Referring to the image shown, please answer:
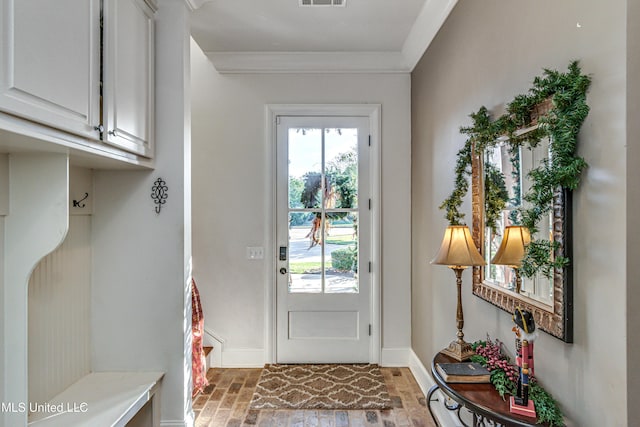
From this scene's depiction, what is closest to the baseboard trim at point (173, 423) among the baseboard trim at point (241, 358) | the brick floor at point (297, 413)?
the brick floor at point (297, 413)

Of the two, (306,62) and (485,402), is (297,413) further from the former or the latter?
(306,62)

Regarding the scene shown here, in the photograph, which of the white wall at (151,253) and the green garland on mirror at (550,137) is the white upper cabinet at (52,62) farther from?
the green garland on mirror at (550,137)

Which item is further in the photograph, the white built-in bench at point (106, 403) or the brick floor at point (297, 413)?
the brick floor at point (297, 413)

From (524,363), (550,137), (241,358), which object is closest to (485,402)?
(524,363)

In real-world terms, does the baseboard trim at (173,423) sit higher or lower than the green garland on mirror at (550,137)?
lower

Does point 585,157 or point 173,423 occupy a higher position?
point 585,157

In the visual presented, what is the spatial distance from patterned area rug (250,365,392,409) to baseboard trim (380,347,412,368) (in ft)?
0.36

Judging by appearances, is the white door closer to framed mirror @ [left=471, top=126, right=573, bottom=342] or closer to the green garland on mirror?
framed mirror @ [left=471, top=126, right=573, bottom=342]

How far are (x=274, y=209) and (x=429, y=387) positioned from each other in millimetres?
1824

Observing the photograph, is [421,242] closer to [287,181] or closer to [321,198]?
[321,198]

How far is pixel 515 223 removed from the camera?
1447 millimetres

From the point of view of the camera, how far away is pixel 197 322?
9.07 ft

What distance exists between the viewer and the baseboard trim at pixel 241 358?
10.4ft

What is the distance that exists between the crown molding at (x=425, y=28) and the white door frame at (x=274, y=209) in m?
0.47
